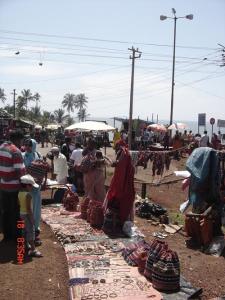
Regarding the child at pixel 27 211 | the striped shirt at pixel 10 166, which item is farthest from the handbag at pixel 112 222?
the striped shirt at pixel 10 166

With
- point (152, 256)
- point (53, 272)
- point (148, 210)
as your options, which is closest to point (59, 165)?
point (148, 210)

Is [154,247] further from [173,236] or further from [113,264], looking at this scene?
[173,236]

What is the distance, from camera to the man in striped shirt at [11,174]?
278 inches

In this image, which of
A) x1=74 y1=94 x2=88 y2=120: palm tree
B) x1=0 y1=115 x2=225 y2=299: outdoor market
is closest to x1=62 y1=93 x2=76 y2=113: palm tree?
x1=74 y1=94 x2=88 y2=120: palm tree

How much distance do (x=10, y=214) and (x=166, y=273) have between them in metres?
3.01

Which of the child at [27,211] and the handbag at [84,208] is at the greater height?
the child at [27,211]

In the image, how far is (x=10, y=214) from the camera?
7453 mm

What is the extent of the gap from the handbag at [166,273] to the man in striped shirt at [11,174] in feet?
8.57

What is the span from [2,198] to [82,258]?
1.71m

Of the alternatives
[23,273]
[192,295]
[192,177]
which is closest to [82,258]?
[23,273]

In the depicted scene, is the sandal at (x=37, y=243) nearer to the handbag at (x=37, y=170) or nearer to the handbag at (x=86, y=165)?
the handbag at (x=37, y=170)

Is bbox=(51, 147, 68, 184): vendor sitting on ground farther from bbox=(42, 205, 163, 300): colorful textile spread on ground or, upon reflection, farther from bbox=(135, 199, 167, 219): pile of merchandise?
bbox=(42, 205, 163, 300): colorful textile spread on ground

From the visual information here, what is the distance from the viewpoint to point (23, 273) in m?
6.23

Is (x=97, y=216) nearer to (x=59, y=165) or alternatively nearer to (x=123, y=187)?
(x=123, y=187)
